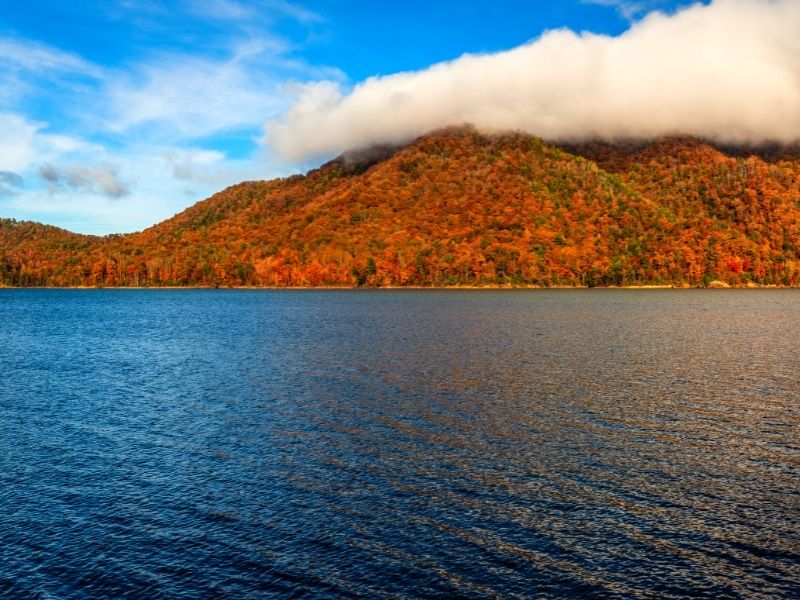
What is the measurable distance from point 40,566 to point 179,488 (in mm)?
7448

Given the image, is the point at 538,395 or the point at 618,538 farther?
the point at 538,395

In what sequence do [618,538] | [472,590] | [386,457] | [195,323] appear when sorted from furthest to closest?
[195,323]
[386,457]
[618,538]
[472,590]

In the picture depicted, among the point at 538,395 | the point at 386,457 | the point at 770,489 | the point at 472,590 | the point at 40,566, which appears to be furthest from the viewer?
the point at 538,395

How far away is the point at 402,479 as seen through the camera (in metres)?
28.7

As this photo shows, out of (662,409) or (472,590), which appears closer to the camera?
(472,590)

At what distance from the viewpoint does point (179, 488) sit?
27.5m

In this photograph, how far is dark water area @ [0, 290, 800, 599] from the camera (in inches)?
779

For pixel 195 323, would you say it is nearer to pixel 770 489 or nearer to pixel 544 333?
pixel 544 333

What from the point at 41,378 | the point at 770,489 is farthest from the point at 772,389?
the point at 41,378

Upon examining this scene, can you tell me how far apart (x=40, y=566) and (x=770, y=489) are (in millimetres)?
29927

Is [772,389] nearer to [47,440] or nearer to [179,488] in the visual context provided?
[179,488]

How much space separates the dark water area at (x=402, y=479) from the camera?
64.9 feet

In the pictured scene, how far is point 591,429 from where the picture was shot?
37031 millimetres

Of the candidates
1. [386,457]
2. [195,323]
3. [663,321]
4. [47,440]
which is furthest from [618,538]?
[195,323]
